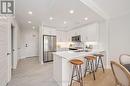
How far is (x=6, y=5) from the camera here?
309 cm

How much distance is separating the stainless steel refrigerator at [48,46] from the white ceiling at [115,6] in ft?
12.5

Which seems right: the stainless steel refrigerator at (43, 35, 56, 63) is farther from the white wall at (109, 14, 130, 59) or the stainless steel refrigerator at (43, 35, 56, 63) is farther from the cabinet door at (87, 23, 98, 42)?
the white wall at (109, 14, 130, 59)

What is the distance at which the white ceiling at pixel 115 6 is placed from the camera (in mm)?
4105

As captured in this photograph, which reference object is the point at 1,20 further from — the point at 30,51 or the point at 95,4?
the point at 30,51

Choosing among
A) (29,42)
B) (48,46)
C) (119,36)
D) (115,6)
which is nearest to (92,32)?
(119,36)

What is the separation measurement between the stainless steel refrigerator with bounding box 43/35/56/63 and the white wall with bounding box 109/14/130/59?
3710 millimetres

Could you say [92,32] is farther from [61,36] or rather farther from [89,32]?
[61,36]

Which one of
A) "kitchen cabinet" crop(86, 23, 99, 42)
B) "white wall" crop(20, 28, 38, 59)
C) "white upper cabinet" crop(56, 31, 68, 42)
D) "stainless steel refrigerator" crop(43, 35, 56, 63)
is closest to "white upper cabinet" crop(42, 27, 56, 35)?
"stainless steel refrigerator" crop(43, 35, 56, 63)

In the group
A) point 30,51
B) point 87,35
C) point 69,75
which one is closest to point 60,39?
point 87,35

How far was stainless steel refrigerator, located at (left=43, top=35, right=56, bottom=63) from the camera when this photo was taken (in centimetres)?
698

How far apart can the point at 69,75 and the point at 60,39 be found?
4905mm

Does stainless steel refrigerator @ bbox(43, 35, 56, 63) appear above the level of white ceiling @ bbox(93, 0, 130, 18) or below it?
below

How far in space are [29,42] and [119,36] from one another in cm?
764

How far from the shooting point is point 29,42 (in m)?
10.0
